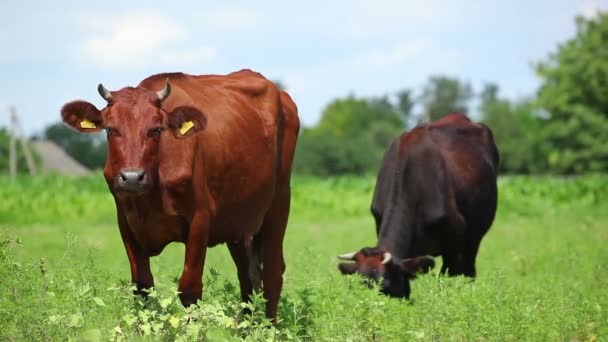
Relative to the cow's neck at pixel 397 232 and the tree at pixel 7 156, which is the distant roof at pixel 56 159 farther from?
the cow's neck at pixel 397 232

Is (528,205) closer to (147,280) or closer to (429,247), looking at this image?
(429,247)

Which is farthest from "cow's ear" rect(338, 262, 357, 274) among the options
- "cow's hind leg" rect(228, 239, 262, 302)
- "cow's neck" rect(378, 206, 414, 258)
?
"cow's hind leg" rect(228, 239, 262, 302)

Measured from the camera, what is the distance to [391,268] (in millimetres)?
10852

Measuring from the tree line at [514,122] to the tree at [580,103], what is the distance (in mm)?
67

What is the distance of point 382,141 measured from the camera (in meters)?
122

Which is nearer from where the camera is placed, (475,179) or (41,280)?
(41,280)

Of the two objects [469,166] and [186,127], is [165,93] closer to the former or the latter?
[186,127]

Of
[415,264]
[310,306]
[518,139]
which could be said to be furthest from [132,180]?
[518,139]

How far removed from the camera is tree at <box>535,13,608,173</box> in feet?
220

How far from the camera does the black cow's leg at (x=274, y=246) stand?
27.7 ft

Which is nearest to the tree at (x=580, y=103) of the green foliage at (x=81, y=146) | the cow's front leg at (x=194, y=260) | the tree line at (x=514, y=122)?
the tree line at (x=514, y=122)

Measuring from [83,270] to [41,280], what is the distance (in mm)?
385

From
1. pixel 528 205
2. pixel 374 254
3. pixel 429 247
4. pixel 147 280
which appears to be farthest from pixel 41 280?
pixel 528 205

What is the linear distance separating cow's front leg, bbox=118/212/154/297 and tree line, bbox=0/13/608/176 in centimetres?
1175
